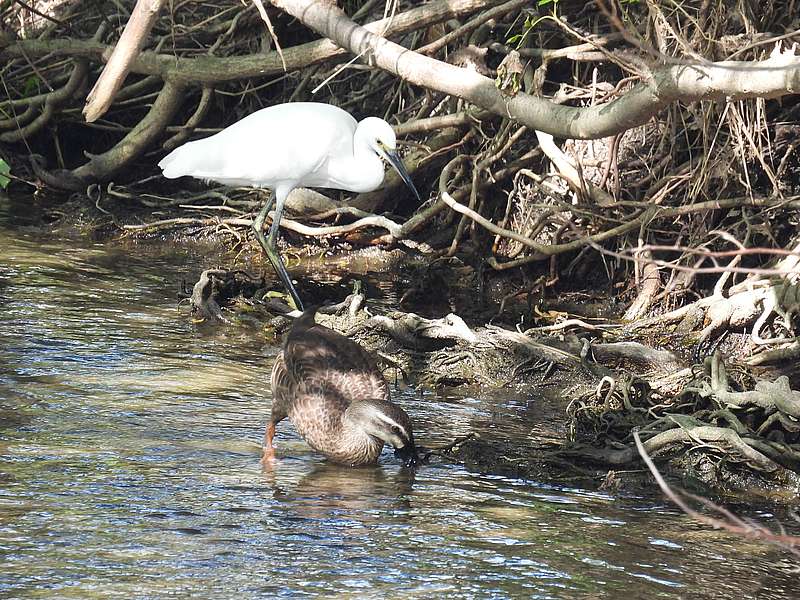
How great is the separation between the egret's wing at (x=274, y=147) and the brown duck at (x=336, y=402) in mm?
2500

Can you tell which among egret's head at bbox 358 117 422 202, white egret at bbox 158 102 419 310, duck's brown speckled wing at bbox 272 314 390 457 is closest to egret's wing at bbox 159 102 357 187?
white egret at bbox 158 102 419 310

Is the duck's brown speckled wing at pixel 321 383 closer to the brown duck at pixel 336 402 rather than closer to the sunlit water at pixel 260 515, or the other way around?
the brown duck at pixel 336 402

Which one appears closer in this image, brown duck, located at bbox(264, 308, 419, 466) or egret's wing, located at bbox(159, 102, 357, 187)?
brown duck, located at bbox(264, 308, 419, 466)

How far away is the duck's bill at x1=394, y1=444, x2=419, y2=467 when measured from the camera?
15.4 feet

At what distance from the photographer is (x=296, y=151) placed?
7422mm

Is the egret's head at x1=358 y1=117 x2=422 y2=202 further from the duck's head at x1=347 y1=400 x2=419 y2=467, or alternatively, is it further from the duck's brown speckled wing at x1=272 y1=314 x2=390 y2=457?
the duck's head at x1=347 y1=400 x2=419 y2=467

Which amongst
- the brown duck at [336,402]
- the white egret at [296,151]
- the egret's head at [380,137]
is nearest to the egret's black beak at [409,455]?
the brown duck at [336,402]

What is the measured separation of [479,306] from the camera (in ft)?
25.6

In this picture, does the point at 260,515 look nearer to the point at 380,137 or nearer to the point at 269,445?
the point at 269,445

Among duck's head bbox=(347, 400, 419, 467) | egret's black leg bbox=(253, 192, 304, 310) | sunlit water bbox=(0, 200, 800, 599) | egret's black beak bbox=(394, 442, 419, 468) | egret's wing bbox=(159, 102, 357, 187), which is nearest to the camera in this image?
sunlit water bbox=(0, 200, 800, 599)

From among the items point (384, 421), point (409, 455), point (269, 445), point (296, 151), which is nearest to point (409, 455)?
point (409, 455)

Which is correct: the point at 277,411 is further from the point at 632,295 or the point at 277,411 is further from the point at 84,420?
the point at 632,295

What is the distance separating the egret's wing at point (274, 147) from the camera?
292 inches

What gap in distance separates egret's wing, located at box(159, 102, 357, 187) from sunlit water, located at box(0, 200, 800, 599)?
6.07ft
